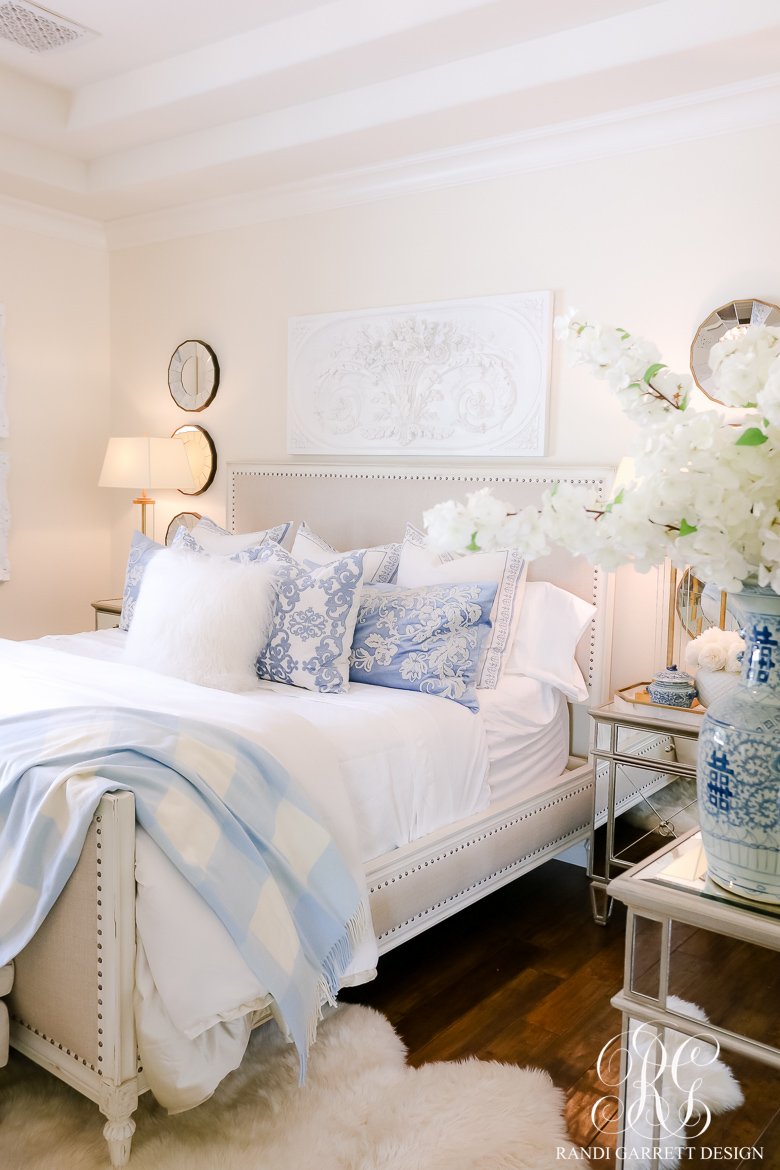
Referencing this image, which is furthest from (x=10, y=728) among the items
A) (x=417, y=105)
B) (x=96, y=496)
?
(x=96, y=496)

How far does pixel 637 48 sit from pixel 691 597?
1696 millimetres

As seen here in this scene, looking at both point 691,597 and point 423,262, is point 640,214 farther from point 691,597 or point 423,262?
point 691,597

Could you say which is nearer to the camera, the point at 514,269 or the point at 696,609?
the point at 696,609

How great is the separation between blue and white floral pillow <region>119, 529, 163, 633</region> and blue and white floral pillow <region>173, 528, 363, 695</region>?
0.83 meters

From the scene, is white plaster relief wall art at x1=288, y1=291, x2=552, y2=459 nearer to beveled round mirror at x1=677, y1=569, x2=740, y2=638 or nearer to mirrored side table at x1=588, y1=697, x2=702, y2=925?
beveled round mirror at x1=677, y1=569, x2=740, y2=638

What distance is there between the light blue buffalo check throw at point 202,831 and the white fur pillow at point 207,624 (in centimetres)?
69

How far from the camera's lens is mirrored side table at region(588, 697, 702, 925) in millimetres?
2729

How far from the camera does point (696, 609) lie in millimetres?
3045

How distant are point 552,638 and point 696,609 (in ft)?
1.61

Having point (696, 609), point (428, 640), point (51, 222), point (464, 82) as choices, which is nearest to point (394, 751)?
point (428, 640)

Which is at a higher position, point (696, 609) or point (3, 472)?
point (3, 472)

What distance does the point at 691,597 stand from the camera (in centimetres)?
304

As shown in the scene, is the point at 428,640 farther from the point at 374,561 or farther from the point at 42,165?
the point at 42,165

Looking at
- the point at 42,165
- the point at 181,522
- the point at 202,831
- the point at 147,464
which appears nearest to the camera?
the point at 202,831
